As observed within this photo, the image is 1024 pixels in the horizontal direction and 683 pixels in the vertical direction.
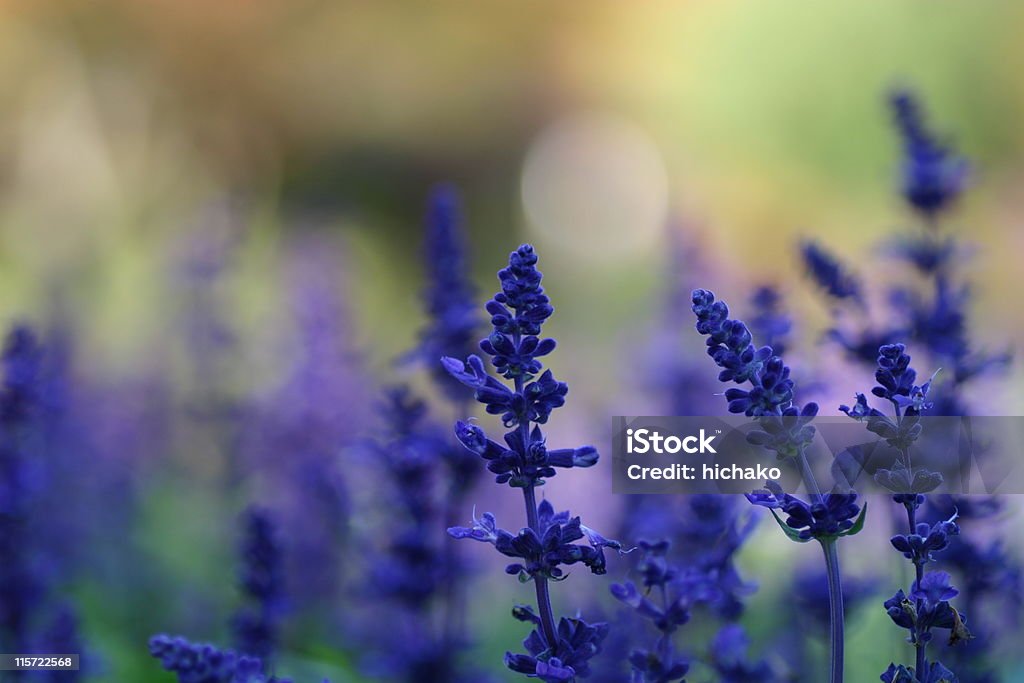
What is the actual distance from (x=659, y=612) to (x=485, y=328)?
104 centimetres

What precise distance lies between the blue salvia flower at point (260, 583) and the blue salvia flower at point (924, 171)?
1.82 meters

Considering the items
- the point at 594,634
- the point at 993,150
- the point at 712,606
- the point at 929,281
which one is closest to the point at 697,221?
the point at 929,281

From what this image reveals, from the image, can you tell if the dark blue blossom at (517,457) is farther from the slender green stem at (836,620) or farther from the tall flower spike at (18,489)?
the tall flower spike at (18,489)

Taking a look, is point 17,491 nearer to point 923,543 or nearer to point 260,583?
point 260,583

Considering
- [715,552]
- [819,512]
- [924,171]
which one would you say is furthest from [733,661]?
[924,171]

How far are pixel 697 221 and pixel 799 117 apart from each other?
722 centimetres

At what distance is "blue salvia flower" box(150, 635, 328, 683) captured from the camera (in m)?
1.26

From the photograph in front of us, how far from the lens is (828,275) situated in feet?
7.10

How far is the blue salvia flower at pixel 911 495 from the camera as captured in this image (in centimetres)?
122

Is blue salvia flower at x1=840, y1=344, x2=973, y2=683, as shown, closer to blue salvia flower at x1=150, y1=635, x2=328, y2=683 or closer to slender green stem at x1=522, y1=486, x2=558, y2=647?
slender green stem at x1=522, y1=486, x2=558, y2=647

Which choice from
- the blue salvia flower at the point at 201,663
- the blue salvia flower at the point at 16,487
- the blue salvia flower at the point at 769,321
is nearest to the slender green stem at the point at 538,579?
the blue salvia flower at the point at 201,663

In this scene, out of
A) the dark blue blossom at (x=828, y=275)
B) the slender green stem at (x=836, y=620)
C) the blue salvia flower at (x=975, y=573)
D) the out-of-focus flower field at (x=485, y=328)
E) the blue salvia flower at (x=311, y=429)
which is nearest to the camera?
the slender green stem at (x=836, y=620)

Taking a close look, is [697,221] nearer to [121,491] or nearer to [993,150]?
[121,491]

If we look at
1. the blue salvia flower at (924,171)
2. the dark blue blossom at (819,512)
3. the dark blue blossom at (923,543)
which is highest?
the blue salvia flower at (924,171)
